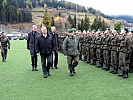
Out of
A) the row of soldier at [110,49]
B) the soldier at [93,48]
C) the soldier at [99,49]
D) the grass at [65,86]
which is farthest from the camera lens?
the soldier at [93,48]

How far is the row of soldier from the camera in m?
14.1

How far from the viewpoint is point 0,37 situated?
76.0 feet

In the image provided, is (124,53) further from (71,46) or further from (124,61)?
(71,46)

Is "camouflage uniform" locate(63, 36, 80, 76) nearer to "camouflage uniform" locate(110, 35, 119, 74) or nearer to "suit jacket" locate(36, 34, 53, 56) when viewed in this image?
"suit jacket" locate(36, 34, 53, 56)

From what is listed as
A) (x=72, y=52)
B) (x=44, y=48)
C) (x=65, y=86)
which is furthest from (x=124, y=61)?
(x=44, y=48)

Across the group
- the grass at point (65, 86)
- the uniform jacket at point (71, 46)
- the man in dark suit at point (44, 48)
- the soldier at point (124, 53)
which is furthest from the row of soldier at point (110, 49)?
the man in dark suit at point (44, 48)

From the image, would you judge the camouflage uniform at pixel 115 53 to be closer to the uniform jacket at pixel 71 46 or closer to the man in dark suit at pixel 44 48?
the uniform jacket at pixel 71 46

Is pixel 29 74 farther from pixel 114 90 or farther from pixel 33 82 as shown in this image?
pixel 114 90

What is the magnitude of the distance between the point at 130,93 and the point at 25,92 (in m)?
3.15

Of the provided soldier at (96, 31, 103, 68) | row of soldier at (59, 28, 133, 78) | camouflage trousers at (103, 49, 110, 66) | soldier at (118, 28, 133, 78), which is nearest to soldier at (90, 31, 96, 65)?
row of soldier at (59, 28, 133, 78)

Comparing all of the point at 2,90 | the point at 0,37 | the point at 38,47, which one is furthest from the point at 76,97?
the point at 0,37

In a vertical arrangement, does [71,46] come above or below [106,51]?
above

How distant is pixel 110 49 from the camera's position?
1598 centimetres

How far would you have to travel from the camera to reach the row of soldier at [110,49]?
14.1 m
